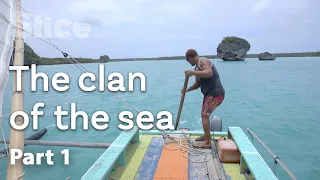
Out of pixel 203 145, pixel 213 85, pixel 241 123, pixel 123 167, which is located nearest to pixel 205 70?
pixel 213 85

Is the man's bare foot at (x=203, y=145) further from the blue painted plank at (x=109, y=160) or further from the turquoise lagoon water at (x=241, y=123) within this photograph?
the turquoise lagoon water at (x=241, y=123)

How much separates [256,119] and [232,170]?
10.6m

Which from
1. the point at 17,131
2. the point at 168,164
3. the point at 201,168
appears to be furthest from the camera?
the point at 168,164

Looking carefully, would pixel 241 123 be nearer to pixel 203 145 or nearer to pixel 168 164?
pixel 203 145

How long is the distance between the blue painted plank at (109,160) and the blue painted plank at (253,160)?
1.96 metres

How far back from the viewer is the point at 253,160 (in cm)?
377

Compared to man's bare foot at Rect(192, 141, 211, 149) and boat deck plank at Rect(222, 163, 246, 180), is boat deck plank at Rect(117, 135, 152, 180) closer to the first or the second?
man's bare foot at Rect(192, 141, 211, 149)

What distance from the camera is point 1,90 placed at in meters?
2.47

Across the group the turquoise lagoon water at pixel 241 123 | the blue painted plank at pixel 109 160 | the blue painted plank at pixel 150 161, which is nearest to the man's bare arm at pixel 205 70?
the blue painted plank at pixel 150 161

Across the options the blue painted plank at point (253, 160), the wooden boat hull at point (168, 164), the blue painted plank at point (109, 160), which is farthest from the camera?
the wooden boat hull at point (168, 164)

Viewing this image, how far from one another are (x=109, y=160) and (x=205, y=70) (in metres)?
2.18

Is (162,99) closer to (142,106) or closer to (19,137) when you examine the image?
(142,106)

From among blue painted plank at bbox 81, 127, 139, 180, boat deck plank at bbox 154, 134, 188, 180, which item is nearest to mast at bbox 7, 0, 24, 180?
blue painted plank at bbox 81, 127, 139, 180

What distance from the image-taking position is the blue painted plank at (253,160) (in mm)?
3343
